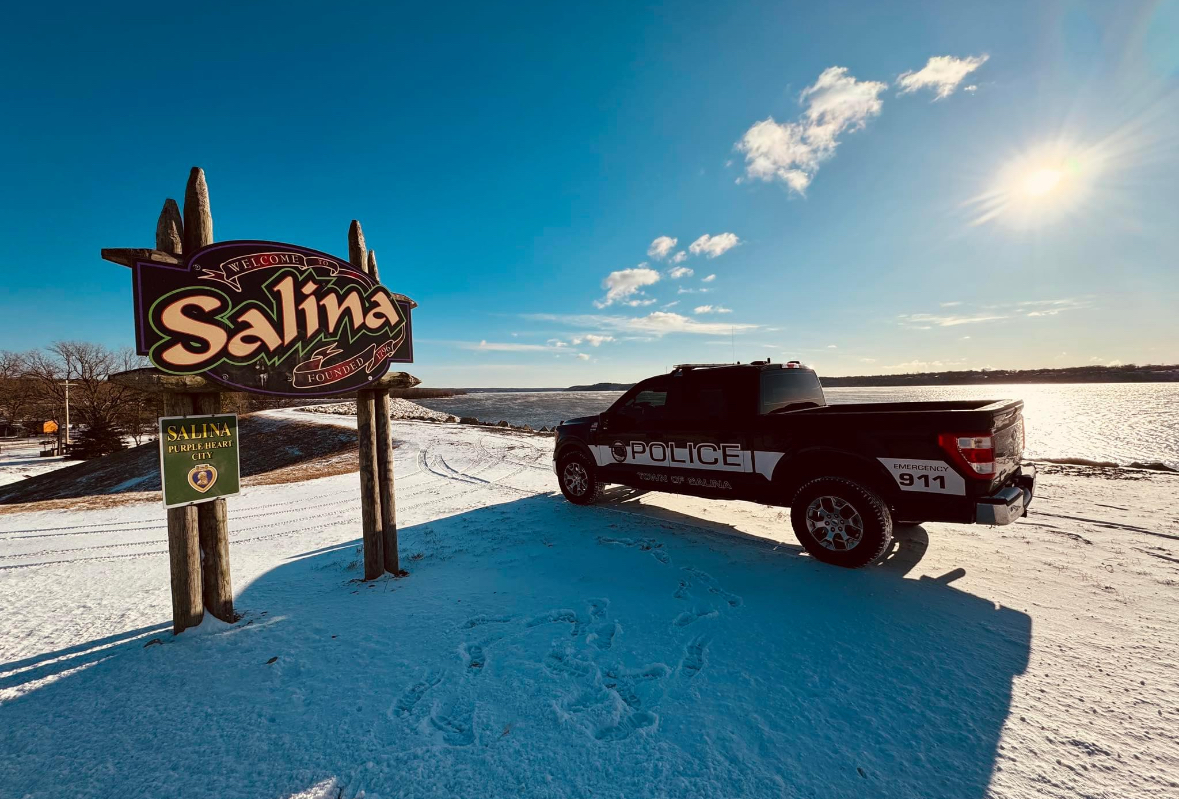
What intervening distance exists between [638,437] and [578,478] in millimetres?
1390

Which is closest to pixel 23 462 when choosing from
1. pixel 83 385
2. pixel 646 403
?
pixel 83 385

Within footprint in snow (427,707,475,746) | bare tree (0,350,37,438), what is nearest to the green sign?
footprint in snow (427,707,475,746)

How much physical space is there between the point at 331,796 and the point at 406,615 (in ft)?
5.36

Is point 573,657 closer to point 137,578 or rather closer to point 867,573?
point 867,573

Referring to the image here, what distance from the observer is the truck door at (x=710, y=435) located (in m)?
5.29

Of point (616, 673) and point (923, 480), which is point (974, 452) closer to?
point (923, 480)

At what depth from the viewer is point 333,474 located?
1112 cm

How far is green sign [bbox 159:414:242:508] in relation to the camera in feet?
10.5

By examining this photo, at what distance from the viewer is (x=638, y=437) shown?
6.27 m

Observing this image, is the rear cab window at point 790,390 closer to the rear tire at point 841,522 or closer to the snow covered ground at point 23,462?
the rear tire at point 841,522

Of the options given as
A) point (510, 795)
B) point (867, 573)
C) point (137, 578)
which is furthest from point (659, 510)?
point (137, 578)

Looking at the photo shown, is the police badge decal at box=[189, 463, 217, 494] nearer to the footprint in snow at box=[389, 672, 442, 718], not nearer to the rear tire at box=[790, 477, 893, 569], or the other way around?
the footprint in snow at box=[389, 672, 442, 718]

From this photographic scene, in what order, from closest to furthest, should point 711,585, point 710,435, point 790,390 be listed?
point 711,585 < point 710,435 < point 790,390

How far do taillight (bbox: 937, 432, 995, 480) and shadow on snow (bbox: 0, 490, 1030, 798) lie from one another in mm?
1064
